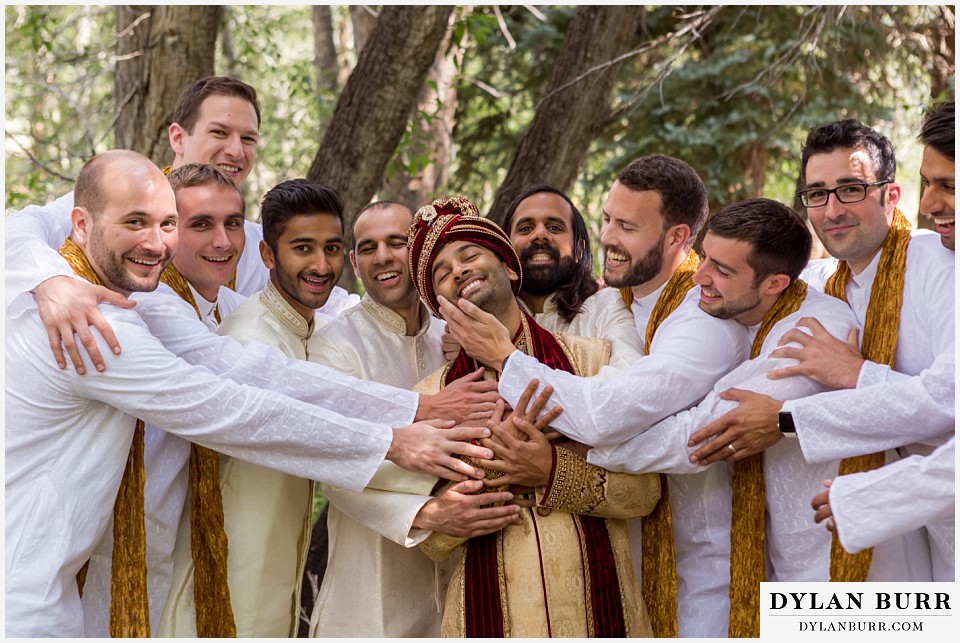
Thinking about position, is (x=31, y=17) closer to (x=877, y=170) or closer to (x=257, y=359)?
(x=257, y=359)

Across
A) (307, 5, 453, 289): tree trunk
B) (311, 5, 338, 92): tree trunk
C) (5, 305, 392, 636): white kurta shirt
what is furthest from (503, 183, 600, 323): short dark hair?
(311, 5, 338, 92): tree trunk

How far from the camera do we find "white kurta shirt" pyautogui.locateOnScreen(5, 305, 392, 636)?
3.87 m

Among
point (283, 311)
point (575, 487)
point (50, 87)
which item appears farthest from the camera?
point (50, 87)

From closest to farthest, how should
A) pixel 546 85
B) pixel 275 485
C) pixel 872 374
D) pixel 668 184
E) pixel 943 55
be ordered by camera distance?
pixel 872 374 → pixel 275 485 → pixel 668 184 → pixel 943 55 → pixel 546 85

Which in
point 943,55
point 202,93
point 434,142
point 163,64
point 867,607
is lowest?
point 867,607

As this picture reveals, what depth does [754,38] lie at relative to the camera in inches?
376

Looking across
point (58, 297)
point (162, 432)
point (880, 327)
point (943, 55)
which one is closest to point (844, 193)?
point (880, 327)

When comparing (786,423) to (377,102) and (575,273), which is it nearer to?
(575,273)

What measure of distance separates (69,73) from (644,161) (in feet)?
51.2

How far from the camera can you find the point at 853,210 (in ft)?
13.9

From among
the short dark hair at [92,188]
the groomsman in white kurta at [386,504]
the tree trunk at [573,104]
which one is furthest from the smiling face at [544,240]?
the tree trunk at [573,104]

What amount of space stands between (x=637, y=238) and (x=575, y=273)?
0.35 m

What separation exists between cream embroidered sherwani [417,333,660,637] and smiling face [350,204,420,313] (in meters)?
1.08

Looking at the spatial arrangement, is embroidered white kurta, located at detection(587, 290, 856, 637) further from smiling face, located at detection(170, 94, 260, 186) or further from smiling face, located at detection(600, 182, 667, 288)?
smiling face, located at detection(170, 94, 260, 186)
